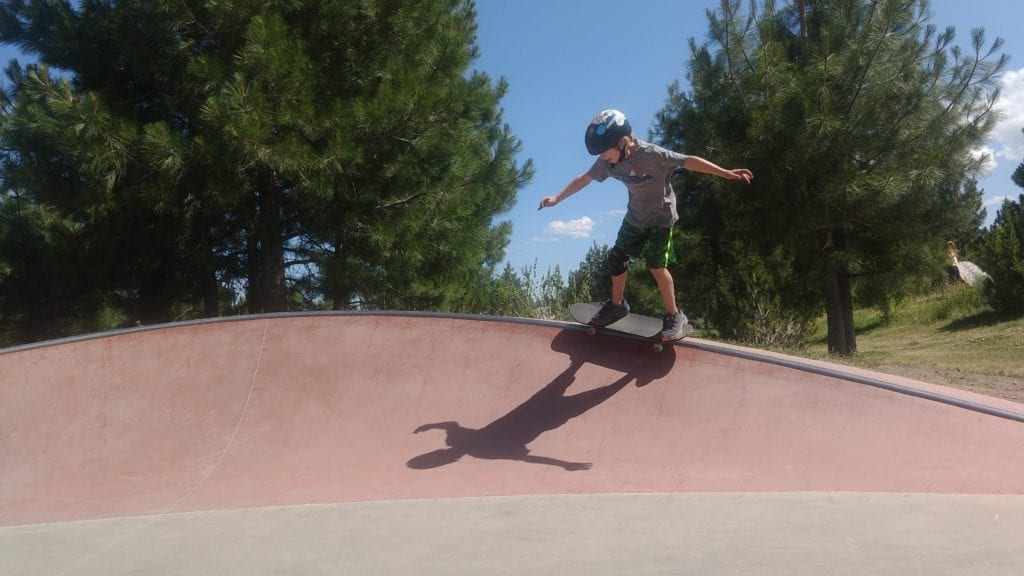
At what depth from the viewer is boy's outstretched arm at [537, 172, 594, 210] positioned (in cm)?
455

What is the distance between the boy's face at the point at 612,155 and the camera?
426cm

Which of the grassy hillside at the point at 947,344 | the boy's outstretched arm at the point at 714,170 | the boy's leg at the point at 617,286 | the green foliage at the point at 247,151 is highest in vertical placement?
the green foliage at the point at 247,151

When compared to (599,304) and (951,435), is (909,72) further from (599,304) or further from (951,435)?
(951,435)

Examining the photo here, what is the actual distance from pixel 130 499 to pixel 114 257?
21.1 ft

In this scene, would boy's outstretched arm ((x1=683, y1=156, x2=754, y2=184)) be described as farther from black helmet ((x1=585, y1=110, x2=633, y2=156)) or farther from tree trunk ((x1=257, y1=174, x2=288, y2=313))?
tree trunk ((x1=257, y1=174, x2=288, y2=313))

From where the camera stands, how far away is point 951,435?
3.59 meters

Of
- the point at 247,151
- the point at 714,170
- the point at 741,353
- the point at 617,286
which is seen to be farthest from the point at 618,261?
the point at 247,151

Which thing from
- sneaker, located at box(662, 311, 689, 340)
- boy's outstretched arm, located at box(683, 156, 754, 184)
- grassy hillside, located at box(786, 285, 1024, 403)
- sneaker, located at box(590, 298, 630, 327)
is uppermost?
boy's outstretched arm, located at box(683, 156, 754, 184)

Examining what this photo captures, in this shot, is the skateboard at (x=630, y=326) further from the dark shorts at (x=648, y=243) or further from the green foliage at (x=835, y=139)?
the green foliage at (x=835, y=139)

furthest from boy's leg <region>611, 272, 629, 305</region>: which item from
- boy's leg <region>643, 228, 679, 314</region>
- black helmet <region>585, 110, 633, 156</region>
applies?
black helmet <region>585, 110, 633, 156</region>

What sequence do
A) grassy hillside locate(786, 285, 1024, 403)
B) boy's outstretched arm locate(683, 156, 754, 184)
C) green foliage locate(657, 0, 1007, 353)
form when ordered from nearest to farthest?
boy's outstretched arm locate(683, 156, 754, 184)
grassy hillside locate(786, 285, 1024, 403)
green foliage locate(657, 0, 1007, 353)

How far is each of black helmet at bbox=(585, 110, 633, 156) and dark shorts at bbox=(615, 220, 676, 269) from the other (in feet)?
2.16

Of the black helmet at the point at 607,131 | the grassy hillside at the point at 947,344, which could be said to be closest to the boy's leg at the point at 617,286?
the black helmet at the point at 607,131

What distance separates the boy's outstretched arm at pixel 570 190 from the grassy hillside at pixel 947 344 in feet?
14.6
